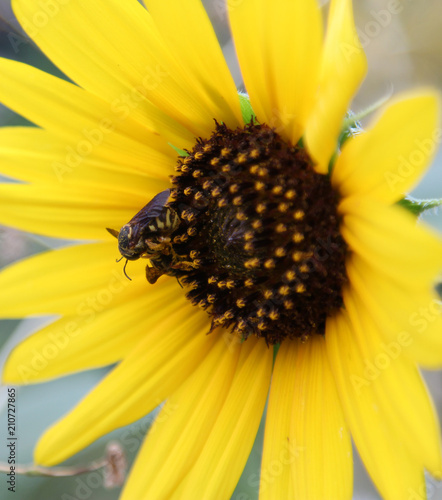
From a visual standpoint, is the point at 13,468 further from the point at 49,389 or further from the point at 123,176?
the point at 123,176

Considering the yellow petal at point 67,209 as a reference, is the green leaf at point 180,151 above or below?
above

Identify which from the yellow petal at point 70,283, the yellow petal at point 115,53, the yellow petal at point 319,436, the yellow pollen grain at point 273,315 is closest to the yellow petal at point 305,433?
the yellow petal at point 319,436

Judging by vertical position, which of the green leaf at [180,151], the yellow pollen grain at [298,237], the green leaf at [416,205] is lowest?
the yellow pollen grain at [298,237]

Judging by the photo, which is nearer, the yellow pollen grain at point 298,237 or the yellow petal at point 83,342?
the yellow pollen grain at point 298,237

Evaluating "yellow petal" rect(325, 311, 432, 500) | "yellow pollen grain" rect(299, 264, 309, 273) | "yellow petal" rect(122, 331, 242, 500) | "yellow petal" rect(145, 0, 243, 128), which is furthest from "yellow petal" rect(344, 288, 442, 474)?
"yellow petal" rect(145, 0, 243, 128)

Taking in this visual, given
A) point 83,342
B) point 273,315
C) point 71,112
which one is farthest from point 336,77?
point 83,342

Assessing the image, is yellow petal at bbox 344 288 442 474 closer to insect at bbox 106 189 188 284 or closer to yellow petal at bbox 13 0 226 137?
insect at bbox 106 189 188 284

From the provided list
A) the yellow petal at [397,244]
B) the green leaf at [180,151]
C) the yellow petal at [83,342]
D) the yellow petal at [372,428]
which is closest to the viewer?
the yellow petal at [397,244]

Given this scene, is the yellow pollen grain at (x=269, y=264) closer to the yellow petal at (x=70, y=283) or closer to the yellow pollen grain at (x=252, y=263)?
the yellow pollen grain at (x=252, y=263)
